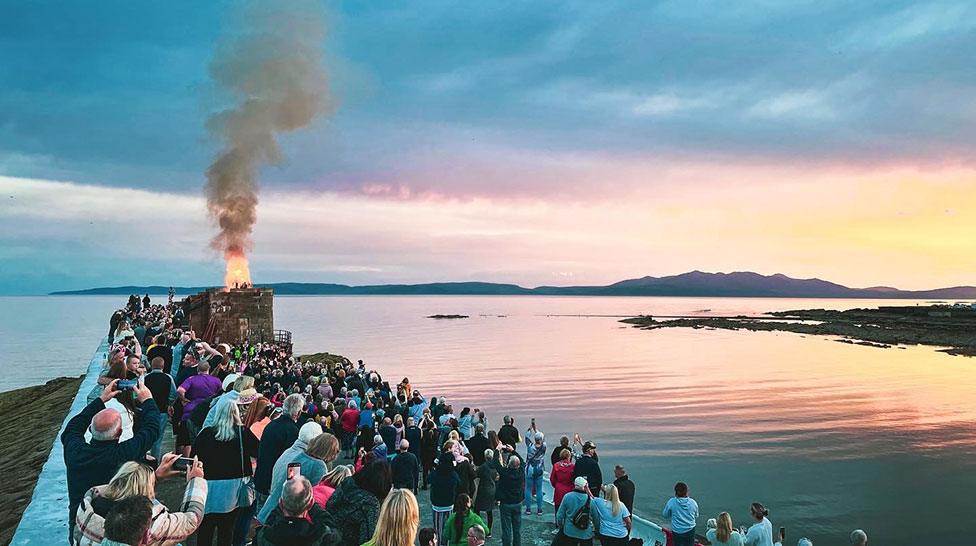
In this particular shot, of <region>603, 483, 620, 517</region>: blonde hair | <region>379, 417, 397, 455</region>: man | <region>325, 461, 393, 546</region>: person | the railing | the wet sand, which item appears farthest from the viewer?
<region>379, 417, 397, 455</region>: man

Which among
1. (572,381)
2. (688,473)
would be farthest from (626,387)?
(688,473)

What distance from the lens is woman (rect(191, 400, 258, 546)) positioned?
5496mm

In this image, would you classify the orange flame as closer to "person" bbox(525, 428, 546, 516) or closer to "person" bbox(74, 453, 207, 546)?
"person" bbox(525, 428, 546, 516)

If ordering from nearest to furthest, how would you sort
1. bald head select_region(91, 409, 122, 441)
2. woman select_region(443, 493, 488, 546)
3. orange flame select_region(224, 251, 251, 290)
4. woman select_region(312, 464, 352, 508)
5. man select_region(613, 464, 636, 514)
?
bald head select_region(91, 409, 122, 441) → woman select_region(312, 464, 352, 508) → woman select_region(443, 493, 488, 546) → man select_region(613, 464, 636, 514) → orange flame select_region(224, 251, 251, 290)

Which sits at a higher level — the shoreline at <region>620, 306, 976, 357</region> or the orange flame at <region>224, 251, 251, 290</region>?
the orange flame at <region>224, 251, 251, 290</region>

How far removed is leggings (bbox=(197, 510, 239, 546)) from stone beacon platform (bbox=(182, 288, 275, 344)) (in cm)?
3716

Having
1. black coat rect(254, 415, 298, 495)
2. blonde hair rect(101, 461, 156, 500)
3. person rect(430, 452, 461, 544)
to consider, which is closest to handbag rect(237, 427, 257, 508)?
black coat rect(254, 415, 298, 495)

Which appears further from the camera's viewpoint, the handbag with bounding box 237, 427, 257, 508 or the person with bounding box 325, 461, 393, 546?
the handbag with bounding box 237, 427, 257, 508

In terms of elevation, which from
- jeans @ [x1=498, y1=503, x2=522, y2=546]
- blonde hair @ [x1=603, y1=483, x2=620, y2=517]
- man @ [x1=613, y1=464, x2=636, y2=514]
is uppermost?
blonde hair @ [x1=603, y1=483, x2=620, y2=517]

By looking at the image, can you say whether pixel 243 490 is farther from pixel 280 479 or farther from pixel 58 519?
pixel 58 519

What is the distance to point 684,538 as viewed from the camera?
26.6 feet

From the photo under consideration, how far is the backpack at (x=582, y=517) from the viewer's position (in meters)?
7.09

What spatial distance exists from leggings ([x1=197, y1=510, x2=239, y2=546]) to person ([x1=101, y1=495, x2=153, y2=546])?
2.86 metres

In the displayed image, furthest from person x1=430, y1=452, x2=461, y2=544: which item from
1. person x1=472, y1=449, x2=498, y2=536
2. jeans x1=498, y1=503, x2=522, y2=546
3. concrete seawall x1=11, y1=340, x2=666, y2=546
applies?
concrete seawall x1=11, y1=340, x2=666, y2=546
